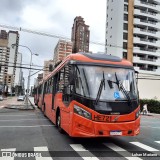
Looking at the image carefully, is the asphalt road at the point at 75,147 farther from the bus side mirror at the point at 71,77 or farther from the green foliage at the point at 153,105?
the green foliage at the point at 153,105

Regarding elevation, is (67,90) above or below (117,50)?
below

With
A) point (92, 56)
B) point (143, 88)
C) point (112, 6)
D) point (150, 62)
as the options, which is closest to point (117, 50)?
point (150, 62)

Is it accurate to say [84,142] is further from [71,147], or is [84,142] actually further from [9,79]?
[9,79]

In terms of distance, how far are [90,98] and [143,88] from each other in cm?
3701

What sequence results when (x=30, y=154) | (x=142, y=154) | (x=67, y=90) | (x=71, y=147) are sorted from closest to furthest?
(x=30, y=154)
(x=142, y=154)
(x=71, y=147)
(x=67, y=90)

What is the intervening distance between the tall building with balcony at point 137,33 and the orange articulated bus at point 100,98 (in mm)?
52199

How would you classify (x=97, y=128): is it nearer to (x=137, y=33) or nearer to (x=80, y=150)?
(x=80, y=150)

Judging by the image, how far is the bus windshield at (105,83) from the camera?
8391 mm

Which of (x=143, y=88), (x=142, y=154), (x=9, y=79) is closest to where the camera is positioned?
(x=142, y=154)

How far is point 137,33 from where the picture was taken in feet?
205

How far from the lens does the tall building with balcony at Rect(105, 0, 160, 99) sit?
201 ft

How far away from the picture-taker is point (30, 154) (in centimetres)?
729

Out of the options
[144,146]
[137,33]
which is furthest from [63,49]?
[144,146]

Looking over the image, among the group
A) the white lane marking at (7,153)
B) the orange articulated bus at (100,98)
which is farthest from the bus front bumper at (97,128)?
the white lane marking at (7,153)
